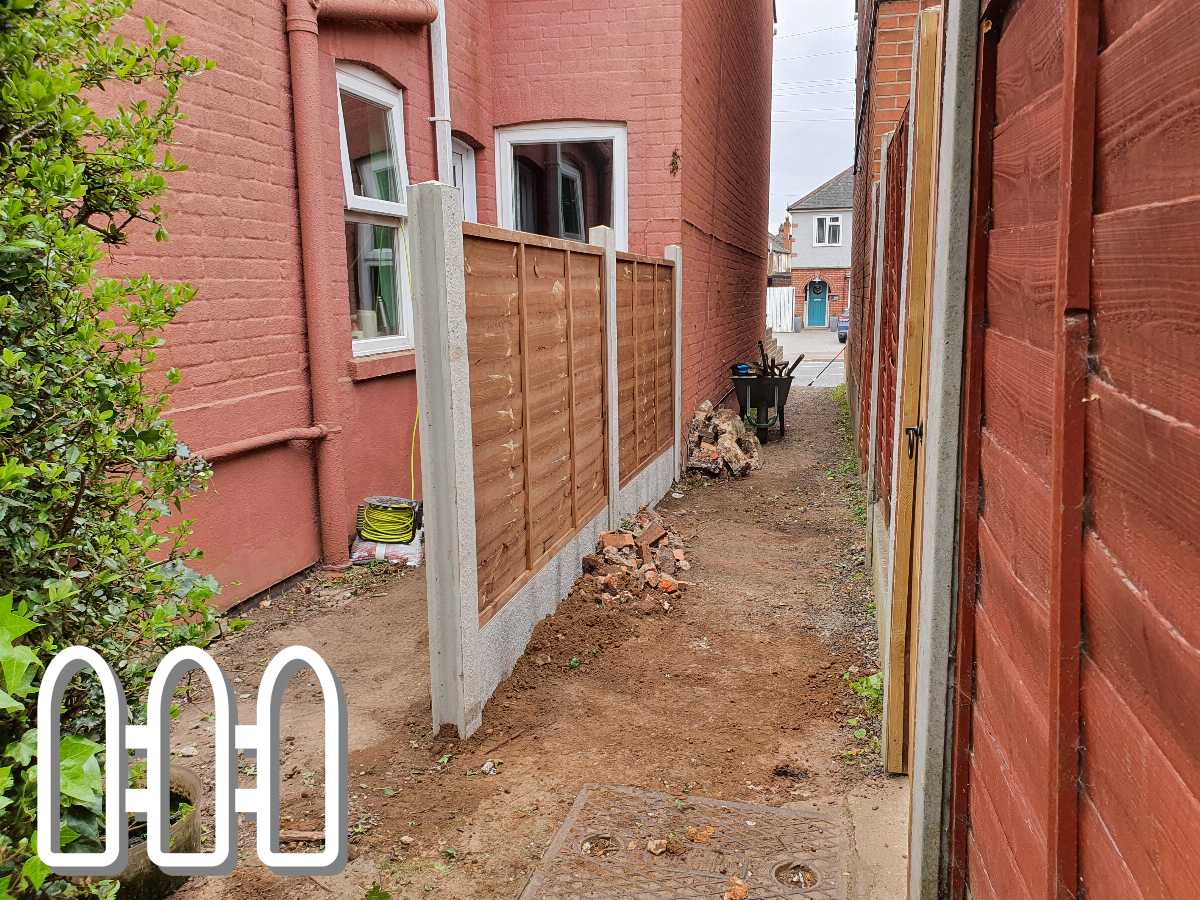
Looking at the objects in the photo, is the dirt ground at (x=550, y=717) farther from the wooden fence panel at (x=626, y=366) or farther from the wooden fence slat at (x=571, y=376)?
the wooden fence panel at (x=626, y=366)

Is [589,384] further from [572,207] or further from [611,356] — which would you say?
[572,207]

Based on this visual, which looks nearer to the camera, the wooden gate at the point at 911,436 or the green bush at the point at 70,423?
the green bush at the point at 70,423

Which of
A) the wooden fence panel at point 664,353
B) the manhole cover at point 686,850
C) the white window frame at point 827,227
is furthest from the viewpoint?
the white window frame at point 827,227

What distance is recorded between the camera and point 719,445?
9281 millimetres

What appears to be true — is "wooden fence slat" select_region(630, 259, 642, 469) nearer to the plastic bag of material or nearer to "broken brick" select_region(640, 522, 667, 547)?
"broken brick" select_region(640, 522, 667, 547)

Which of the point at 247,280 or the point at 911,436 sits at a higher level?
the point at 247,280

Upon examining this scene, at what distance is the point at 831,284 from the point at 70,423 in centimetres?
5510

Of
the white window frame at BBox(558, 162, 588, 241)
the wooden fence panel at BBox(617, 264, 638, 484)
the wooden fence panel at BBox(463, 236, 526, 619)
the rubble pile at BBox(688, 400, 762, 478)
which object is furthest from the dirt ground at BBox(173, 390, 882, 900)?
the white window frame at BBox(558, 162, 588, 241)

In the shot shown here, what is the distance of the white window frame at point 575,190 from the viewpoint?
31.1 feet

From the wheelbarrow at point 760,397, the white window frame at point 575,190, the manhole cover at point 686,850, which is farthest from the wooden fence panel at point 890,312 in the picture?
the wheelbarrow at point 760,397

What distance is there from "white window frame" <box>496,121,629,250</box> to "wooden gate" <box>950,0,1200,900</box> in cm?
700

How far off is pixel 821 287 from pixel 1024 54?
56896mm

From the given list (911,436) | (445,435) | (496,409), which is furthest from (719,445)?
(911,436)

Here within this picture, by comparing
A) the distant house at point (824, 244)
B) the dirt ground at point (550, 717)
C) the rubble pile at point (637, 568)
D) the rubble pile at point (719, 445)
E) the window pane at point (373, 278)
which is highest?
the distant house at point (824, 244)
